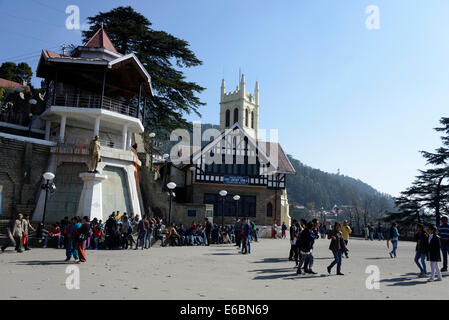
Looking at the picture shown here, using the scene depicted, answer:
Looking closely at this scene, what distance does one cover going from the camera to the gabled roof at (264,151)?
116 feet

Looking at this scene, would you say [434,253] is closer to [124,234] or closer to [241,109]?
[124,234]

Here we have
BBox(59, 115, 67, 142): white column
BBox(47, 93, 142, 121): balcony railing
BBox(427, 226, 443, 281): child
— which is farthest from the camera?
BBox(47, 93, 142, 121): balcony railing

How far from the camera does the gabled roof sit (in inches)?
1393

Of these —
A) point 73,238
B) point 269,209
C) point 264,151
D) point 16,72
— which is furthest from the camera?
point 16,72

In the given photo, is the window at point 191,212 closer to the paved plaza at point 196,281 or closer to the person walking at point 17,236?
the person walking at point 17,236

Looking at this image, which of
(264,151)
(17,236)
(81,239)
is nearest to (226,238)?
(17,236)

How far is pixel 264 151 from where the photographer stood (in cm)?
3869

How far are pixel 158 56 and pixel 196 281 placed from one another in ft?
90.8

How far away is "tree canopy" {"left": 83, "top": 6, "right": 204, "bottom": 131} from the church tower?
31.5 m

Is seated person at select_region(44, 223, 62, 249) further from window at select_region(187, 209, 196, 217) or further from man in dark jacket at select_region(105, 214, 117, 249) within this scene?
window at select_region(187, 209, 196, 217)

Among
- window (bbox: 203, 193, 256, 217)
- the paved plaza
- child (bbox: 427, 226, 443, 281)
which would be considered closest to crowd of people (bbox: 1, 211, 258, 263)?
the paved plaza

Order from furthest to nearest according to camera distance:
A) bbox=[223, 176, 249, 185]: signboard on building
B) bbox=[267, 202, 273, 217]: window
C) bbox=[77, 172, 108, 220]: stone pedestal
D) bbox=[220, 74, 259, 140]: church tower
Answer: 1. bbox=[220, 74, 259, 140]: church tower
2. bbox=[267, 202, 273, 217]: window
3. bbox=[223, 176, 249, 185]: signboard on building
4. bbox=[77, 172, 108, 220]: stone pedestal
